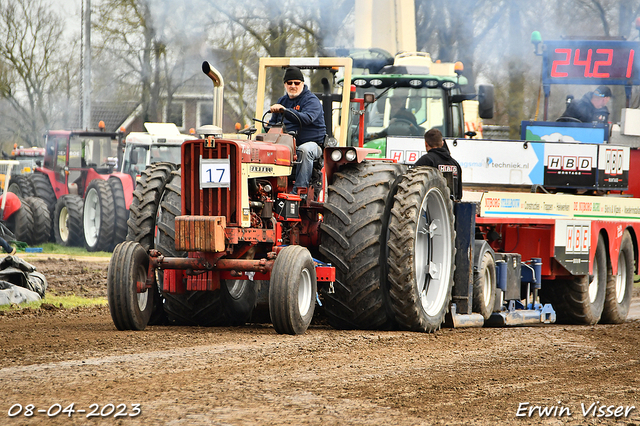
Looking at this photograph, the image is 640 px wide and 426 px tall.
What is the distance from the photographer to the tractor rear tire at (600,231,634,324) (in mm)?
11812

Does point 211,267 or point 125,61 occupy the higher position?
point 125,61

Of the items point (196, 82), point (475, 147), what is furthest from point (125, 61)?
point (475, 147)

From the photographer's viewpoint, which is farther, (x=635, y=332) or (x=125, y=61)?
(x=125, y=61)

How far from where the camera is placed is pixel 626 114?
12430mm

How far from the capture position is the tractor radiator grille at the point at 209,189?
704cm

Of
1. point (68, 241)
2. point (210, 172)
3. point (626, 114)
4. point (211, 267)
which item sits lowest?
point (68, 241)

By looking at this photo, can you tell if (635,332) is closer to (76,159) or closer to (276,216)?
(276,216)

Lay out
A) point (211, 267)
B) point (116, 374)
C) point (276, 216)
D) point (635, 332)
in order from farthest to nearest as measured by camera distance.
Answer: point (635, 332) < point (276, 216) < point (211, 267) < point (116, 374)

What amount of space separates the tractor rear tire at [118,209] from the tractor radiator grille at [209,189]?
1213 centimetres

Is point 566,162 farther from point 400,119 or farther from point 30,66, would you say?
point 30,66

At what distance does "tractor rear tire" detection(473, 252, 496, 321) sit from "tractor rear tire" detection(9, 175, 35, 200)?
1542 centimetres

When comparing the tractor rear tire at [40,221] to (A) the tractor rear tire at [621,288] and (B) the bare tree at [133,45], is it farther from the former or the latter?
(A) the tractor rear tire at [621,288]

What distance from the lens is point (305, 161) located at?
7684mm

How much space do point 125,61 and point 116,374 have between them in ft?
47.2
